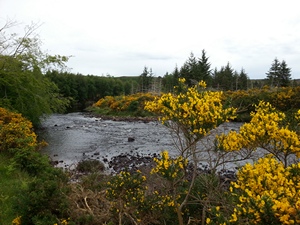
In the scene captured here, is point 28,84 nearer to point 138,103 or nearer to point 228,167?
point 228,167

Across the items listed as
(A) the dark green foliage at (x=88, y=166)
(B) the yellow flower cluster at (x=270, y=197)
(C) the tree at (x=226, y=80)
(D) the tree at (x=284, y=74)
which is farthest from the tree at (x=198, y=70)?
(B) the yellow flower cluster at (x=270, y=197)

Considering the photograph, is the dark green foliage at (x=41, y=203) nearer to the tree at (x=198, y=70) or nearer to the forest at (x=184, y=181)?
the forest at (x=184, y=181)

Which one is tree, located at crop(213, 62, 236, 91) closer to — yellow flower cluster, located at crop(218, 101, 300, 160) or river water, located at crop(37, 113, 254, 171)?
river water, located at crop(37, 113, 254, 171)

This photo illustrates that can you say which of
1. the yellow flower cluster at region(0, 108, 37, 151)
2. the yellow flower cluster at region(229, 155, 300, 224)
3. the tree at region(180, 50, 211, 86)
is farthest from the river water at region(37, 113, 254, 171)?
the tree at region(180, 50, 211, 86)

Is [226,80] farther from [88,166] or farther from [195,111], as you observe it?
[195,111]

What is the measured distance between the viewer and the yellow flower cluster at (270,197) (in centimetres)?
201

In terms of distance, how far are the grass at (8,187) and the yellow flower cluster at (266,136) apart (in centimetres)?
460

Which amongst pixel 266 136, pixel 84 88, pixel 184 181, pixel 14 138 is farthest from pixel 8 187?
pixel 84 88

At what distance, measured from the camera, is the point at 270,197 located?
2.15 metres

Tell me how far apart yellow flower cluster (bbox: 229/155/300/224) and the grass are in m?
4.82

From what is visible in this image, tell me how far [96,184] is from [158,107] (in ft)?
12.9

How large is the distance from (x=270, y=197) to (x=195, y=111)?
2.24 m

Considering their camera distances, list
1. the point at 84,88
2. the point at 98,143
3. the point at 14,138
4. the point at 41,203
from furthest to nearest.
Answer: the point at 84,88 → the point at 98,143 → the point at 14,138 → the point at 41,203

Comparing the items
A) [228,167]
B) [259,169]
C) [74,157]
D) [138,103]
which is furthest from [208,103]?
[138,103]
